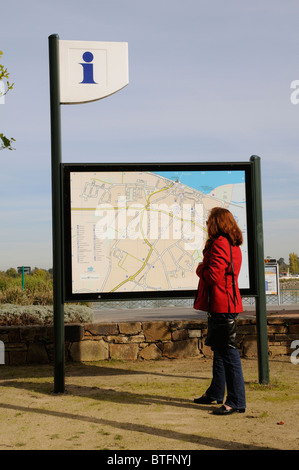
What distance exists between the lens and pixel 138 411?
610 centimetres

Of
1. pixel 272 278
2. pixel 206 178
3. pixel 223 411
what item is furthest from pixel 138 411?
pixel 272 278

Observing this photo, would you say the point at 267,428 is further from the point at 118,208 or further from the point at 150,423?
the point at 118,208

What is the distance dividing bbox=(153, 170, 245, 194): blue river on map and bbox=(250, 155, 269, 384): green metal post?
22 centimetres

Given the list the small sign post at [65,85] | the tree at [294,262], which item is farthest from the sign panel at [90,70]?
the tree at [294,262]

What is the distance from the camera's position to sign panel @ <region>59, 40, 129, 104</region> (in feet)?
23.9

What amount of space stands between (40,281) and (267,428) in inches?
473

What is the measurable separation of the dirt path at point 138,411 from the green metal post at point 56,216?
1.42ft

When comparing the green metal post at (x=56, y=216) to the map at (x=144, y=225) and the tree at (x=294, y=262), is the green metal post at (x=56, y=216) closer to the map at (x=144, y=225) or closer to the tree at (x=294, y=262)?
the map at (x=144, y=225)

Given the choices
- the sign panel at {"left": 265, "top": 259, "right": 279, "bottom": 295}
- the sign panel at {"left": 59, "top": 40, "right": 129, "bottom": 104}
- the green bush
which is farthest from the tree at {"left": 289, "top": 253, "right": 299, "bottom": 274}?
the sign panel at {"left": 59, "top": 40, "right": 129, "bottom": 104}

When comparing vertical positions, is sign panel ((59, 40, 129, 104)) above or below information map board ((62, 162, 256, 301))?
above

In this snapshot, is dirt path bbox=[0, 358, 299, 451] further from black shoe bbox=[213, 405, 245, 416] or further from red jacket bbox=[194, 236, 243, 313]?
red jacket bbox=[194, 236, 243, 313]

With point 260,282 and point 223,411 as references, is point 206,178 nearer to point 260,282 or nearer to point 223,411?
point 260,282

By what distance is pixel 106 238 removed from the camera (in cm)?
749

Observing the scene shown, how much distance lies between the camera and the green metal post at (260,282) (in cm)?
743
